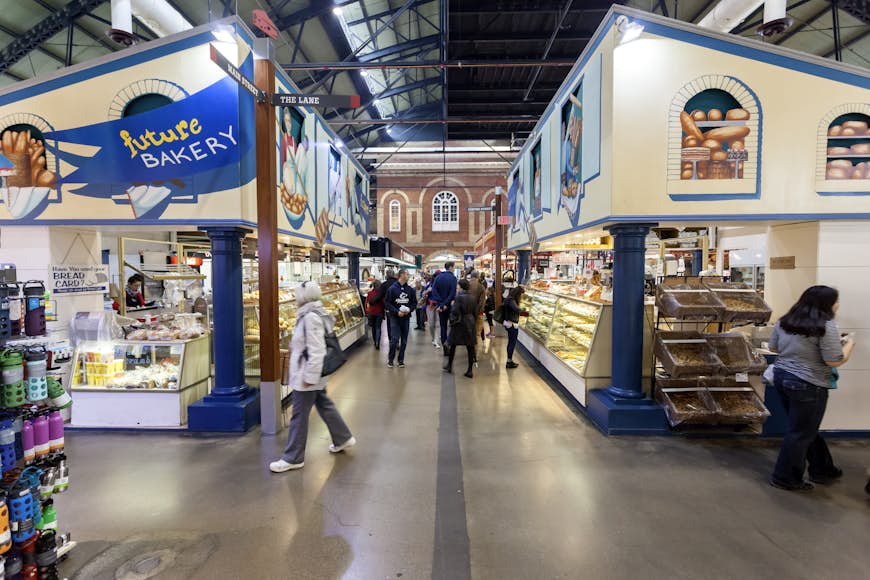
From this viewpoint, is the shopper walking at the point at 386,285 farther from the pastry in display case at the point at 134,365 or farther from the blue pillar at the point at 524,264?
the blue pillar at the point at 524,264

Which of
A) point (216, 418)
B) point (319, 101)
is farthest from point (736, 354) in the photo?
point (216, 418)

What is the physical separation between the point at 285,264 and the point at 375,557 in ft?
20.3

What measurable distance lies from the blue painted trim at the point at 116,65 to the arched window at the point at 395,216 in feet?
91.0

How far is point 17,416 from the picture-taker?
2.17 m

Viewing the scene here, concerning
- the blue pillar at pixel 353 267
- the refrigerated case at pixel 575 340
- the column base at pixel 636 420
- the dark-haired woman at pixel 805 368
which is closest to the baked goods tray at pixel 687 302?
the refrigerated case at pixel 575 340

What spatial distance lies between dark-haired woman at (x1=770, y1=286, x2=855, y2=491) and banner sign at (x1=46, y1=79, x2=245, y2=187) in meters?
5.44

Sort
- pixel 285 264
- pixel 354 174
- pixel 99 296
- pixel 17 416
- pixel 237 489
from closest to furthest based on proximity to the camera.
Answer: pixel 17 416, pixel 237 489, pixel 99 296, pixel 285 264, pixel 354 174

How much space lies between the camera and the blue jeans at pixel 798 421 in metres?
3.23

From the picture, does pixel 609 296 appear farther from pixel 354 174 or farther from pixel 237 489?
pixel 354 174

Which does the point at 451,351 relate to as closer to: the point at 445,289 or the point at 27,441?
the point at 445,289

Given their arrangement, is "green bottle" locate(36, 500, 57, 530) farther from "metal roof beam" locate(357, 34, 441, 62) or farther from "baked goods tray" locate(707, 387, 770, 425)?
"metal roof beam" locate(357, 34, 441, 62)

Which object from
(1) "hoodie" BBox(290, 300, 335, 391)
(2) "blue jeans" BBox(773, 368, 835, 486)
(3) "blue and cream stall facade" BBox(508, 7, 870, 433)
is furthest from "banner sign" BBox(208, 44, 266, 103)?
(2) "blue jeans" BBox(773, 368, 835, 486)

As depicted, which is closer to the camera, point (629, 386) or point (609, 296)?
point (629, 386)

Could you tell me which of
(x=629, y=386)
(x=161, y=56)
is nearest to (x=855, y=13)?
(x=629, y=386)
